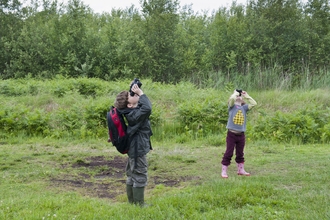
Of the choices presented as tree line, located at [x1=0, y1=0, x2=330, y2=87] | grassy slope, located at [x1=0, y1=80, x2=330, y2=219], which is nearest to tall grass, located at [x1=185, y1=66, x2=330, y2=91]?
tree line, located at [x1=0, y1=0, x2=330, y2=87]

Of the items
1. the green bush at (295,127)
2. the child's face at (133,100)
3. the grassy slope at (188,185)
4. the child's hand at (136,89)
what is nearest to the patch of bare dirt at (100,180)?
the grassy slope at (188,185)

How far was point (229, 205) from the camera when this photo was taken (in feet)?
15.2

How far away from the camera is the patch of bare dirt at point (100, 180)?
5.68m

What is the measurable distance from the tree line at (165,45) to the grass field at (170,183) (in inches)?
513

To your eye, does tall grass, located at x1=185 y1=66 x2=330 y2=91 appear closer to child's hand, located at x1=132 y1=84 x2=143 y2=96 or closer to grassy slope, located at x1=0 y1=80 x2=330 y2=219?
grassy slope, located at x1=0 y1=80 x2=330 y2=219

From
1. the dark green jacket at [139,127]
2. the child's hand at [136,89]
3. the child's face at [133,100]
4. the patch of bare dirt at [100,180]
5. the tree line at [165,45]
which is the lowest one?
the patch of bare dirt at [100,180]

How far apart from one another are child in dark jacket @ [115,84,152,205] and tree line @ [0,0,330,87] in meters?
16.1

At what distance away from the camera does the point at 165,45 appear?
72.2 ft

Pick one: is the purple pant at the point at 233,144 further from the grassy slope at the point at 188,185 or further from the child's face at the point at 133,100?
the child's face at the point at 133,100

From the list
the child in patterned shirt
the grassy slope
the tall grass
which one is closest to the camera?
the grassy slope

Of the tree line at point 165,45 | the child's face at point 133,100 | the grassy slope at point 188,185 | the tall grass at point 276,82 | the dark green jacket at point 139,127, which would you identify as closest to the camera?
the grassy slope at point 188,185

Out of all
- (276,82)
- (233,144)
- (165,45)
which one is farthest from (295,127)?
(165,45)

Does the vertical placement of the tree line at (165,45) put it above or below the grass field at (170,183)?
above

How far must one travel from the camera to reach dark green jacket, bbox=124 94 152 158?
14.9ft
